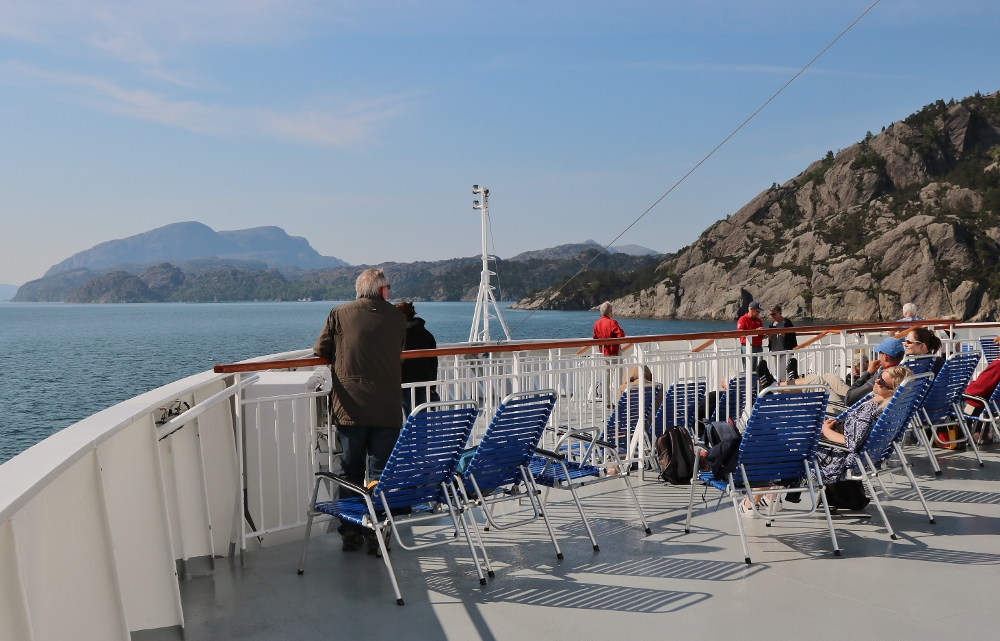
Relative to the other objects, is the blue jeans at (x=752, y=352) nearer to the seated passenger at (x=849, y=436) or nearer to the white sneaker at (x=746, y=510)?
the seated passenger at (x=849, y=436)

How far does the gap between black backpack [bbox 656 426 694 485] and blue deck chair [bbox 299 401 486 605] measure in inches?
91.4

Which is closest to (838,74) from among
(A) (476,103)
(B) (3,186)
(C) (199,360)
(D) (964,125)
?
(A) (476,103)

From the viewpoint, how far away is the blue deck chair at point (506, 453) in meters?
4.63

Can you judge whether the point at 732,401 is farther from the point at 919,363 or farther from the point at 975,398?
the point at 975,398

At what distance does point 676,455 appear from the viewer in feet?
21.2

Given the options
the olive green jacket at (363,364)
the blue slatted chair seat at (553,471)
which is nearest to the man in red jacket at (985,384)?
the blue slatted chair seat at (553,471)

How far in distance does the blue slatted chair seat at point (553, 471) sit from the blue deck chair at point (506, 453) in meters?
0.23

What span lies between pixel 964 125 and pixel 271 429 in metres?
117

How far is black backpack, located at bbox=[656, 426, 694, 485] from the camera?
20.7 feet

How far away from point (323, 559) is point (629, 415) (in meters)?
2.78

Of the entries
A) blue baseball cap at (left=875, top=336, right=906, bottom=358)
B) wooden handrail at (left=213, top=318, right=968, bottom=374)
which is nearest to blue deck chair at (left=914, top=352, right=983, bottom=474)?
blue baseball cap at (left=875, top=336, right=906, bottom=358)

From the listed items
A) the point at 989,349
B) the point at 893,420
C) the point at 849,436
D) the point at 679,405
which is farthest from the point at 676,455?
the point at 989,349

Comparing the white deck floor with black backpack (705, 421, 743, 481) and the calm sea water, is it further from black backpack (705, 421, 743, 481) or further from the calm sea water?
the calm sea water

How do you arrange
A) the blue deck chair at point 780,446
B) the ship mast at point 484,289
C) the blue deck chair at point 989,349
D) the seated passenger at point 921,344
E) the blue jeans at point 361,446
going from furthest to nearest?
the ship mast at point 484,289, the blue deck chair at point 989,349, the seated passenger at point 921,344, the blue jeans at point 361,446, the blue deck chair at point 780,446
